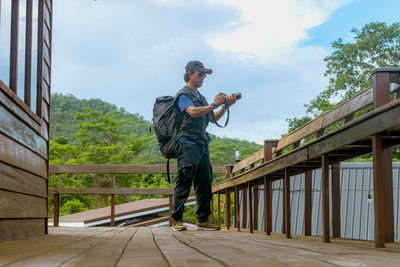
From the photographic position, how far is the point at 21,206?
3287mm

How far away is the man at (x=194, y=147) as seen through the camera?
14.9 feet

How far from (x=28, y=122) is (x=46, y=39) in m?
1.00

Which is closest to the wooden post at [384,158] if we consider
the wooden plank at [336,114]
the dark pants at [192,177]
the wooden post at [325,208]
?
the wooden plank at [336,114]

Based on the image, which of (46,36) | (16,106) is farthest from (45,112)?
(16,106)

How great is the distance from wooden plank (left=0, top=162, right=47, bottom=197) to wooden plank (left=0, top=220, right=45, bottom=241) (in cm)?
18

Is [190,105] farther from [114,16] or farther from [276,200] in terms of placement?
[114,16]

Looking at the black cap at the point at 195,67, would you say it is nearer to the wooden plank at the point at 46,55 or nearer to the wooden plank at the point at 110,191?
the wooden plank at the point at 46,55

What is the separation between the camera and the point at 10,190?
3.01 metres

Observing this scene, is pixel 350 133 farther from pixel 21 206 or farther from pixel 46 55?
pixel 46 55

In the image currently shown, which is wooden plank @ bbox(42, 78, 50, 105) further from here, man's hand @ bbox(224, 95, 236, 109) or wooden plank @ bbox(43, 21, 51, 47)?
man's hand @ bbox(224, 95, 236, 109)

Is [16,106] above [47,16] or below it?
below

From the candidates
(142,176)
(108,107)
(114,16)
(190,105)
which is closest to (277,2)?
(108,107)

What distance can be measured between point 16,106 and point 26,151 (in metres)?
0.40

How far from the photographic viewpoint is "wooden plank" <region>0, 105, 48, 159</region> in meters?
2.92
